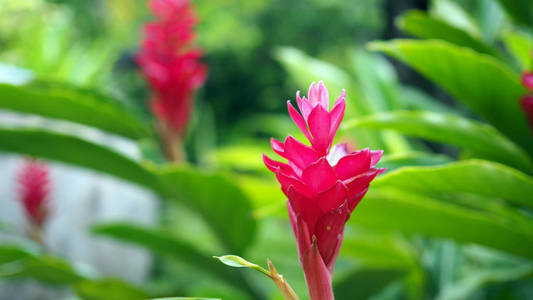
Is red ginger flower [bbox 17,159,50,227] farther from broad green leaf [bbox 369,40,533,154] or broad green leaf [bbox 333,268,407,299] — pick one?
broad green leaf [bbox 369,40,533,154]

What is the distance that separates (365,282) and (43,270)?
0.60 metres

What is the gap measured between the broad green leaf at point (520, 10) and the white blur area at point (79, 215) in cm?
Result: 135

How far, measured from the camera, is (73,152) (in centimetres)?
106

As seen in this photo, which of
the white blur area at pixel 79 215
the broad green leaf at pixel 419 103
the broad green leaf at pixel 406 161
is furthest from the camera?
the white blur area at pixel 79 215

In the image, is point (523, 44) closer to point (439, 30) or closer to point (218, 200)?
point (439, 30)

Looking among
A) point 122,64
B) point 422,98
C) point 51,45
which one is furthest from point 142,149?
point 122,64

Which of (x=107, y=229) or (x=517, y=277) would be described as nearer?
(x=517, y=277)

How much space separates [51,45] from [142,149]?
1705 millimetres

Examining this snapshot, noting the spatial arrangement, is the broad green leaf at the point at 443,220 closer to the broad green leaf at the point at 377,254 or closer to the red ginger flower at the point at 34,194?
the broad green leaf at the point at 377,254

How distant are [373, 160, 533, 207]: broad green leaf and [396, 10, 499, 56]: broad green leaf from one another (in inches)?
12.5

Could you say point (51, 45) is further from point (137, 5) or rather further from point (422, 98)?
point (137, 5)

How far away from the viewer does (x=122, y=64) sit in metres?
5.93

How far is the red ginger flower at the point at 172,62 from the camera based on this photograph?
125cm

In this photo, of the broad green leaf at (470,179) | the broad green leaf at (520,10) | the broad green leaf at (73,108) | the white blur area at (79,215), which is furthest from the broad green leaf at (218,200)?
the white blur area at (79,215)
